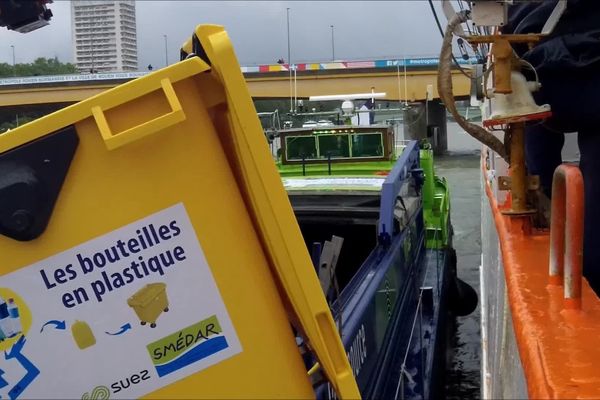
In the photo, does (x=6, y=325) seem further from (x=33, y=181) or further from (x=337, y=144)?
(x=337, y=144)

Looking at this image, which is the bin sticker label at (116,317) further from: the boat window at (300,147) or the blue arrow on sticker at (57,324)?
the boat window at (300,147)

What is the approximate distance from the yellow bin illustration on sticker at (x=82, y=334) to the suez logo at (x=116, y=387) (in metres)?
0.13

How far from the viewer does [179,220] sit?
1964 mm

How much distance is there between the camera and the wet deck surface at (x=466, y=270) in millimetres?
8992

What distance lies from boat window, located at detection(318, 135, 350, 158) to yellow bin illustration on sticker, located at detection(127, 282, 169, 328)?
23.7ft

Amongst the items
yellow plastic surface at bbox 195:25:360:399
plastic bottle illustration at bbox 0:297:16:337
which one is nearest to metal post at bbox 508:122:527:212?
yellow plastic surface at bbox 195:25:360:399

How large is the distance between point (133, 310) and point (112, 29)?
6.81 ft

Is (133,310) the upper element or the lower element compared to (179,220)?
lower

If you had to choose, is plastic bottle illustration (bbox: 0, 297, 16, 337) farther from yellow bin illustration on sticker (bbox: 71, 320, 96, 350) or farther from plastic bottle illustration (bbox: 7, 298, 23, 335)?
yellow bin illustration on sticker (bbox: 71, 320, 96, 350)

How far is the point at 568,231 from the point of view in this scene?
86.1 inches

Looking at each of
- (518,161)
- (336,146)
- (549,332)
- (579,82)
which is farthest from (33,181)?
(336,146)

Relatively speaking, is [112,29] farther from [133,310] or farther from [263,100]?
[263,100]

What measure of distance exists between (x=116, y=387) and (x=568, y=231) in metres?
1.36

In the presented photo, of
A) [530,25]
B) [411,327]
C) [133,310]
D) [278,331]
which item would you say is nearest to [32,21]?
[133,310]
